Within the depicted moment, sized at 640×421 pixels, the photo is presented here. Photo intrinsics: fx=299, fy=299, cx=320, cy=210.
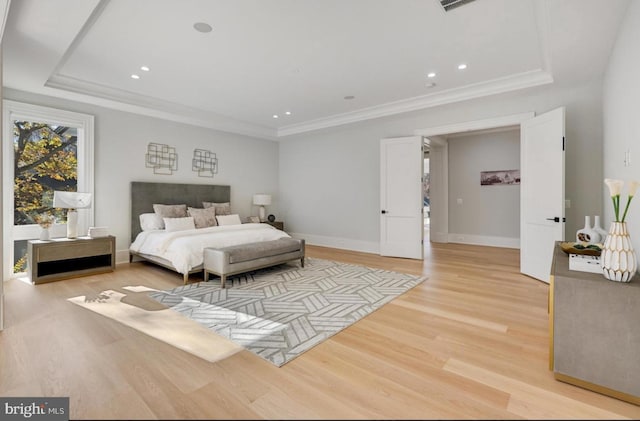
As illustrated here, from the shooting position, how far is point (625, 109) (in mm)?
2412

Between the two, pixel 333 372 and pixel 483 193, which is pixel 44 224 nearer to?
pixel 333 372

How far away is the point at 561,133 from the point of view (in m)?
3.63

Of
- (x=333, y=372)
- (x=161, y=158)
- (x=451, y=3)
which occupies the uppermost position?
(x=451, y=3)

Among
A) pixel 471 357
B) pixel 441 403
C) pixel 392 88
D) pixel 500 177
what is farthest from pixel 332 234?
pixel 441 403

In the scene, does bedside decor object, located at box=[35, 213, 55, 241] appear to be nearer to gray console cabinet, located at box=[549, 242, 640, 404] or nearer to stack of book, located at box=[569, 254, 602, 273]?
gray console cabinet, located at box=[549, 242, 640, 404]

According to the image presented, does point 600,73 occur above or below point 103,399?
above

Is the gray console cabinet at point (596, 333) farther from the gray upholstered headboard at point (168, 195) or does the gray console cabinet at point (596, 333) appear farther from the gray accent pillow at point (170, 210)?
the gray upholstered headboard at point (168, 195)

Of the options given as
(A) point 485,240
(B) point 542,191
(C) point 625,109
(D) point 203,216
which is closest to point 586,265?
(C) point 625,109

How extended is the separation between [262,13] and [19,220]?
4.40 metres

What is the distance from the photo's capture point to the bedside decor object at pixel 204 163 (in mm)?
5902

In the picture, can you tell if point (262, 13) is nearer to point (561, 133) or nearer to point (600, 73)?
point (561, 133)

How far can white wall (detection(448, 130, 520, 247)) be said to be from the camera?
647cm

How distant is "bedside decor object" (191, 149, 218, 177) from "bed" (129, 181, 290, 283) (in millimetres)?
301

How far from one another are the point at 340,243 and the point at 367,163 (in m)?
1.83
